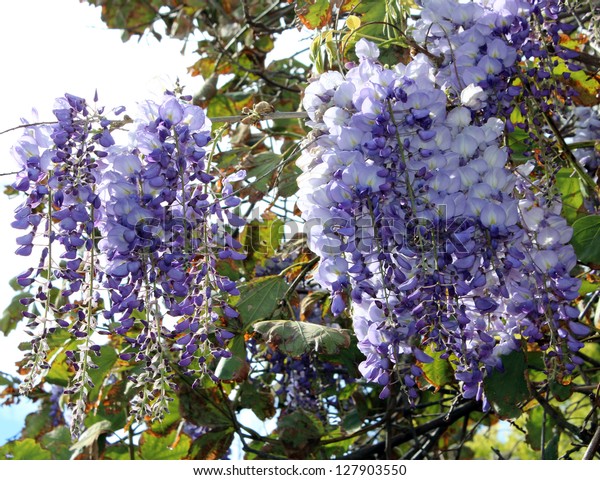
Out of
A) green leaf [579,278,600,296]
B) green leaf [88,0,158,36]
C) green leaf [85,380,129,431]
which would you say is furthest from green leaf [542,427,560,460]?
green leaf [88,0,158,36]

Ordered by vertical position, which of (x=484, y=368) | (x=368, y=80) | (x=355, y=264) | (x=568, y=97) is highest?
(x=568, y=97)

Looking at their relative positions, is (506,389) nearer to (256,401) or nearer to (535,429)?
(256,401)

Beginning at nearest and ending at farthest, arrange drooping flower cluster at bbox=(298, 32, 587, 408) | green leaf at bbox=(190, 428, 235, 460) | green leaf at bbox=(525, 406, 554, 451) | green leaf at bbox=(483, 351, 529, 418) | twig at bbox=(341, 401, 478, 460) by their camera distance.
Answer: drooping flower cluster at bbox=(298, 32, 587, 408)
green leaf at bbox=(483, 351, 529, 418)
green leaf at bbox=(190, 428, 235, 460)
twig at bbox=(341, 401, 478, 460)
green leaf at bbox=(525, 406, 554, 451)

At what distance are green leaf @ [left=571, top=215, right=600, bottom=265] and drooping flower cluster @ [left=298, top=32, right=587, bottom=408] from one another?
0.23 m

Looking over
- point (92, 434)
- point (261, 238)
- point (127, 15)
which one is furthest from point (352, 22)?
point (127, 15)

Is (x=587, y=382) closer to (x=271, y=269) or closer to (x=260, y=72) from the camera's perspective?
(x=271, y=269)

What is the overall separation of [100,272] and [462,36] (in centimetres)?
87

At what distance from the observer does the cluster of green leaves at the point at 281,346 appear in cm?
186

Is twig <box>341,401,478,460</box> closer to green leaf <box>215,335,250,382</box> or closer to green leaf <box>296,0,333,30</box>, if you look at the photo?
green leaf <box>215,335,250,382</box>

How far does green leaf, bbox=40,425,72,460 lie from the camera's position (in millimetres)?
2832

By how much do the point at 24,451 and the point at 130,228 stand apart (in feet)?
5.63

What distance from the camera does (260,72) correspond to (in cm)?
335

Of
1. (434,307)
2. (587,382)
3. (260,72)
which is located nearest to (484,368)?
(434,307)

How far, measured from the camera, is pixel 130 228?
138 cm
